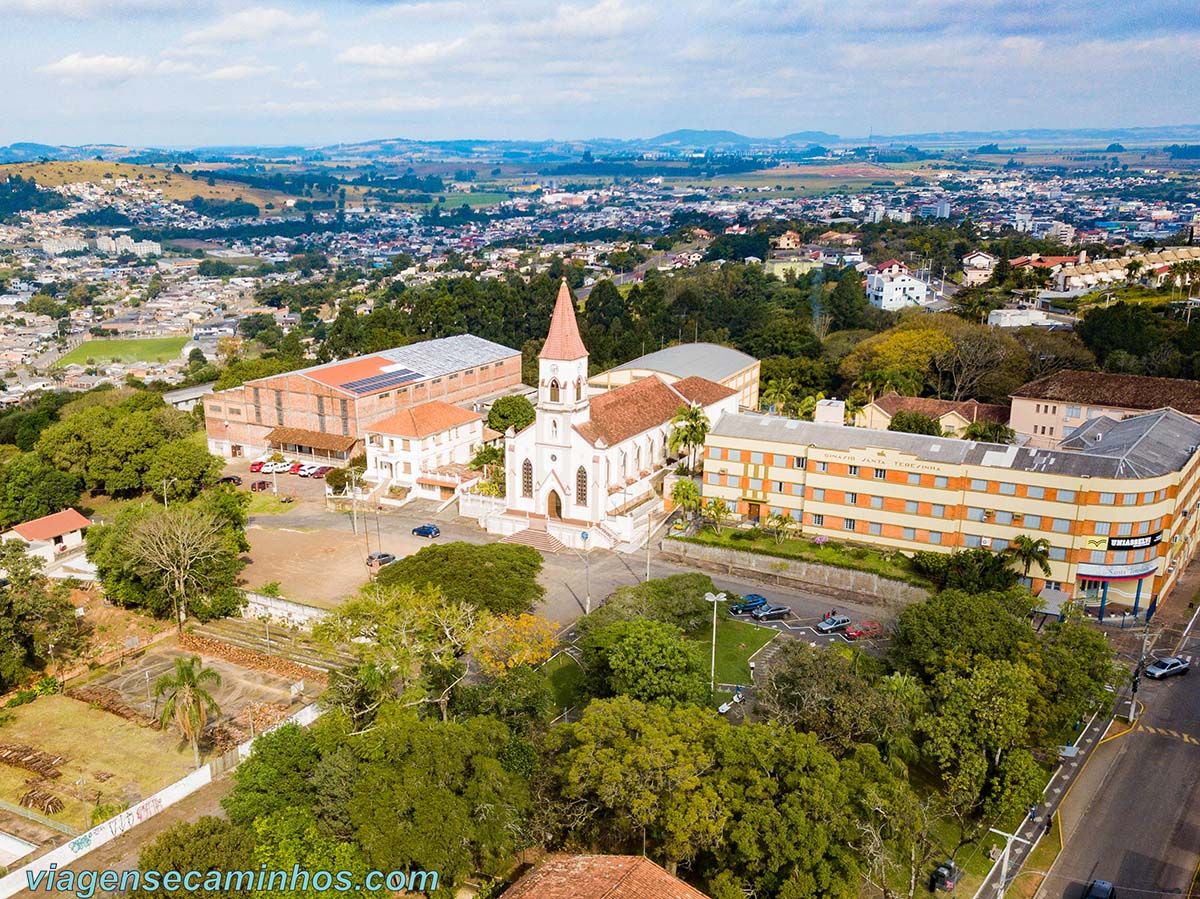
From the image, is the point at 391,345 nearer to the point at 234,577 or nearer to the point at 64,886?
the point at 234,577

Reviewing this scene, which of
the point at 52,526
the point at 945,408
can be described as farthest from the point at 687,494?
the point at 52,526

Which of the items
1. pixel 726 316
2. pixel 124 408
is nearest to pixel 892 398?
pixel 726 316

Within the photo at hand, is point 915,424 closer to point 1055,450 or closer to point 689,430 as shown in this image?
point 1055,450

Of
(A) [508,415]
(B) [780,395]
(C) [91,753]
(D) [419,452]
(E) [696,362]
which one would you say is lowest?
(C) [91,753]

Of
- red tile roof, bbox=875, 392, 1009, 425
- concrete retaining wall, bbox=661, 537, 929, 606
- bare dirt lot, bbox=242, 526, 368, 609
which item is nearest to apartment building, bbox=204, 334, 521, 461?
bare dirt lot, bbox=242, 526, 368, 609

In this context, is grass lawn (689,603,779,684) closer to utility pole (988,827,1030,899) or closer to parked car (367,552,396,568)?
utility pole (988,827,1030,899)
